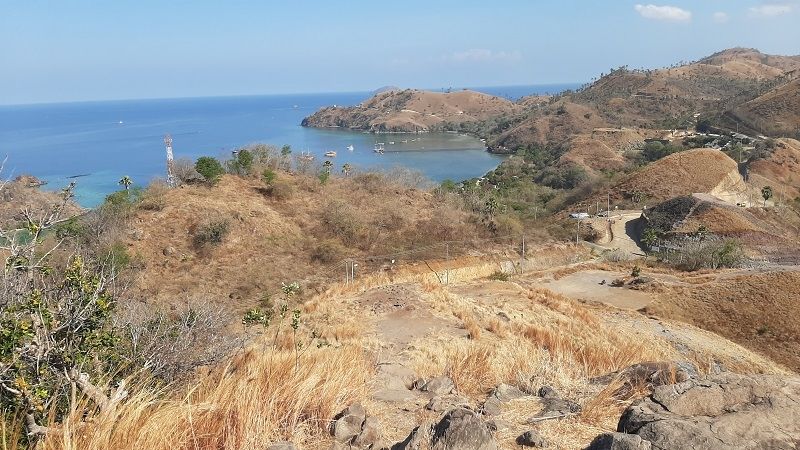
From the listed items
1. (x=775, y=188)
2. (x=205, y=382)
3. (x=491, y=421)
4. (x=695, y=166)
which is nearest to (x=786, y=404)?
(x=491, y=421)

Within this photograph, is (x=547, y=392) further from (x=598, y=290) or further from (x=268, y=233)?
(x=268, y=233)

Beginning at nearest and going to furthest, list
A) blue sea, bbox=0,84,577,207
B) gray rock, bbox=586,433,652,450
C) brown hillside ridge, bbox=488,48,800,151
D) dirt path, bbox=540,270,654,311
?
gray rock, bbox=586,433,652,450, dirt path, bbox=540,270,654,311, blue sea, bbox=0,84,577,207, brown hillside ridge, bbox=488,48,800,151

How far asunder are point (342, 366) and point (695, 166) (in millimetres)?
48502

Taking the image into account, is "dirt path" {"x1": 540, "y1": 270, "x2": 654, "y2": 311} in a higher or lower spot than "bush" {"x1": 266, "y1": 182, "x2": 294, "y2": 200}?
lower

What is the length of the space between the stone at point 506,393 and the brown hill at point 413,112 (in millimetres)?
129842

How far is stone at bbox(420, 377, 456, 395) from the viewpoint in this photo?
5332mm

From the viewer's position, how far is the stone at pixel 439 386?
5.33 metres

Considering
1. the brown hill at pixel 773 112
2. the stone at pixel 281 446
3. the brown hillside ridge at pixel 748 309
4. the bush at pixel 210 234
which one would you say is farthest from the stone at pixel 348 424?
the brown hill at pixel 773 112

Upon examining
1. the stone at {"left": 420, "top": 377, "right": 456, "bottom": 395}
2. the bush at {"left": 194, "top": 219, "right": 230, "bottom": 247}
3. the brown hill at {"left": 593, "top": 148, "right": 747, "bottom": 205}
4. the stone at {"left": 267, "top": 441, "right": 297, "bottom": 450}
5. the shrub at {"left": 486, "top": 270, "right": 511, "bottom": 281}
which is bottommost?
Answer: the shrub at {"left": 486, "top": 270, "right": 511, "bottom": 281}

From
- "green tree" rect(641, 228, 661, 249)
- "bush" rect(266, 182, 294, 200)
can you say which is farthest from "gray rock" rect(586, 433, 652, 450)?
"green tree" rect(641, 228, 661, 249)

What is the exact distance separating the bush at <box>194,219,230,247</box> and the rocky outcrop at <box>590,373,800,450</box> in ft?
66.0

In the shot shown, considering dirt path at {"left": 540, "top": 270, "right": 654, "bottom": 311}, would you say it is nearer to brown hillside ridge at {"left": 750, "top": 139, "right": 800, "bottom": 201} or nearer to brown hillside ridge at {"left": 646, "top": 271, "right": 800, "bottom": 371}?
brown hillside ridge at {"left": 646, "top": 271, "right": 800, "bottom": 371}

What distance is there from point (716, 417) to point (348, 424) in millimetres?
2612

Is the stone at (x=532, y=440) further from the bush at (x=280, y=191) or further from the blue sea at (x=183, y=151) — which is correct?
the blue sea at (x=183, y=151)
